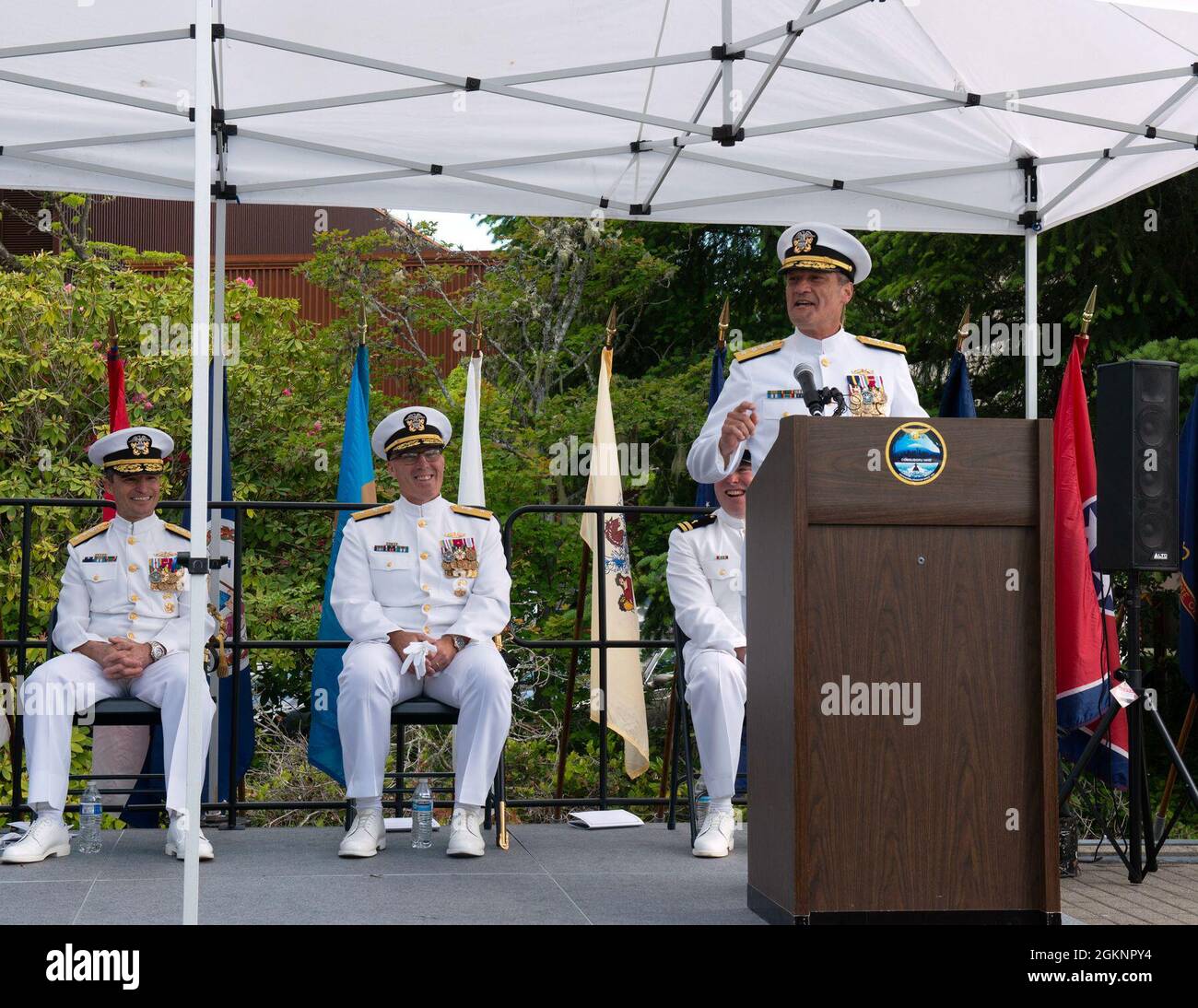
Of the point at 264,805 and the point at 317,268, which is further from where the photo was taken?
the point at 317,268

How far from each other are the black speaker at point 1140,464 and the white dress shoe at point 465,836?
2.27m

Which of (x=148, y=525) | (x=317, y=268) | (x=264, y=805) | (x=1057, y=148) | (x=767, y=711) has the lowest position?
(x=264, y=805)

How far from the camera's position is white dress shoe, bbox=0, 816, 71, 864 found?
456 centimetres

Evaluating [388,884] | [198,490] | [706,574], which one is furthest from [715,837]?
[198,490]

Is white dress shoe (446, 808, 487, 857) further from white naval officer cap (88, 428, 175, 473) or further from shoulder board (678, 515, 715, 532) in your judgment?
white naval officer cap (88, 428, 175, 473)

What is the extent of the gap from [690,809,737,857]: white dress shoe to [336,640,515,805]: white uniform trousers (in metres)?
0.74

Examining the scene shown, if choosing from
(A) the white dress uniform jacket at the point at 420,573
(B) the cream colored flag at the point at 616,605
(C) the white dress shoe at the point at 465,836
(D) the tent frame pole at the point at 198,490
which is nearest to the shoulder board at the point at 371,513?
(A) the white dress uniform jacket at the point at 420,573

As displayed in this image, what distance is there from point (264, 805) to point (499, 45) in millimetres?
2985

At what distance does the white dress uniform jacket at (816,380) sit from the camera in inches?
172

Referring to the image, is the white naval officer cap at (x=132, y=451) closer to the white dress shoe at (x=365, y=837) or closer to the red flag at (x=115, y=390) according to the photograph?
the red flag at (x=115, y=390)

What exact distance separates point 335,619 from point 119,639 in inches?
39.7
